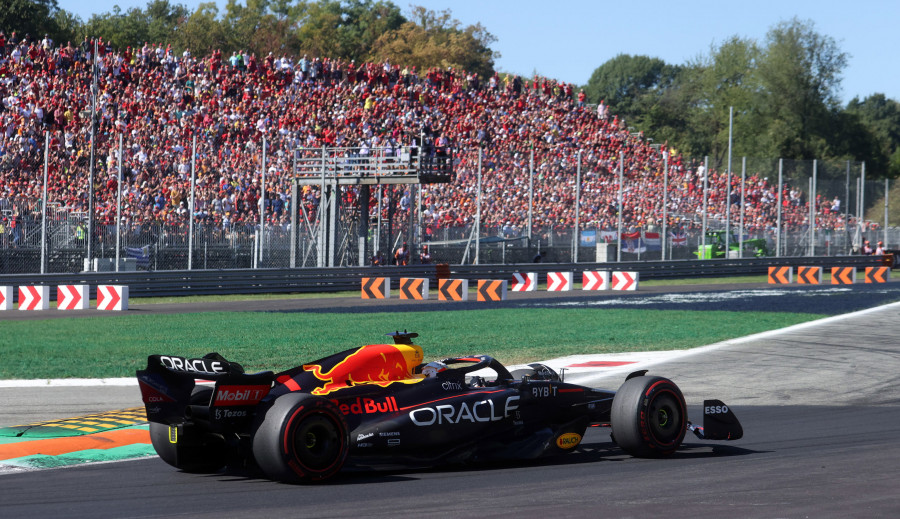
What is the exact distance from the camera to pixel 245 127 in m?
38.3

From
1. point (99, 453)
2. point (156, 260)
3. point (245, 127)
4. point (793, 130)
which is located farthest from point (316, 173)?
point (793, 130)

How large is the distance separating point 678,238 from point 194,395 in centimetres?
3498

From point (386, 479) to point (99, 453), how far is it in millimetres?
2534

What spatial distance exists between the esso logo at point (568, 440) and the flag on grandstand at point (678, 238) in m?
33.0

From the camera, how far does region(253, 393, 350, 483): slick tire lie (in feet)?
21.9

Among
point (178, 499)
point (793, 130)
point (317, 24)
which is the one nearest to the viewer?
point (178, 499)

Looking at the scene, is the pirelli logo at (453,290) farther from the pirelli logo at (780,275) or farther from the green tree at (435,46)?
the green tree at (435,46)

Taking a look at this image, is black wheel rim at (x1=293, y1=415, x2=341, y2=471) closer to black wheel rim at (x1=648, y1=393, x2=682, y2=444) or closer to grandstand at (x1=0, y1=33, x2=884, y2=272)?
black wheel rim at (x1=648, y1=393, x2=682, y2=444)

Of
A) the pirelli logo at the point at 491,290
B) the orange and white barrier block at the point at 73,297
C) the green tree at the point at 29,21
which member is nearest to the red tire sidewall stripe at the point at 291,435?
the orange and white barrier block at the point at 73,297

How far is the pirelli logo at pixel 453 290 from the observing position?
29.2 metres

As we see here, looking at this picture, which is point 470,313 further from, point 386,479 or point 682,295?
point 386,479

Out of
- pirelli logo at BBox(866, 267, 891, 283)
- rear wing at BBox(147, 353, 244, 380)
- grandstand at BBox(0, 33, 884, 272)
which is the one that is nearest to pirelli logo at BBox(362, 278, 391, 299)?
grandstand at BBox(0, 33, 884, 272)

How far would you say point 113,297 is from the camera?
24562 millimetres

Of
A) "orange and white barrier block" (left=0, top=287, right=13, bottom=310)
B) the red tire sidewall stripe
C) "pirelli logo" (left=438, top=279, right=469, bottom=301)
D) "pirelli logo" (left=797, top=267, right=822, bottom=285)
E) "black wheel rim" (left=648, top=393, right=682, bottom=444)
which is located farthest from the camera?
"pirelli logo" (left=797, top=267, right=822, bottom=285)
